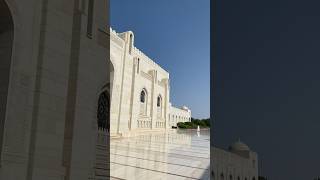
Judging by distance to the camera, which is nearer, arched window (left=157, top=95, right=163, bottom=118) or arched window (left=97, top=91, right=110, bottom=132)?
arched window (left=97, top=91, right=110, bottom=132)

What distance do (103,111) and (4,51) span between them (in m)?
1.46

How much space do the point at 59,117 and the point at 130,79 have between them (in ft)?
40.1

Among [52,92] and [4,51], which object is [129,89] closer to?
[52,92]

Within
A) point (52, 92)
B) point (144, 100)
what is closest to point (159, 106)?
point (144, 100)

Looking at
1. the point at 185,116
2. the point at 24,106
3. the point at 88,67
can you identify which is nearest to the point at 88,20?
the point at 88,67

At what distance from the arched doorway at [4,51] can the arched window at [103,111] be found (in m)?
1.22

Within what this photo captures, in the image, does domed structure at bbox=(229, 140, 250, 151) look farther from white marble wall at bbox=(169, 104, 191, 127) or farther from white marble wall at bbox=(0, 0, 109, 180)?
white marble wall at bbox=(0, 0, 109, 180)

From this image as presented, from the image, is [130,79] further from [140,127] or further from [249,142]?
[249,142]

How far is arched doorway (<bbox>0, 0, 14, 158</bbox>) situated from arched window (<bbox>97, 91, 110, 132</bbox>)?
4.00ft

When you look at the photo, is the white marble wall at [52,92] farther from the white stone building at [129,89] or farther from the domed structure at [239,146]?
the domed structure at [239,146]

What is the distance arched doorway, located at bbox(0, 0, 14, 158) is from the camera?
2.09 metres

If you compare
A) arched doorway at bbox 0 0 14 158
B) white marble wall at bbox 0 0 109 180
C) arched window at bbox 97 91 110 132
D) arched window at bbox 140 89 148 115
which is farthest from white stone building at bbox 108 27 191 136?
arched doorway at bbox 0 0 14 158

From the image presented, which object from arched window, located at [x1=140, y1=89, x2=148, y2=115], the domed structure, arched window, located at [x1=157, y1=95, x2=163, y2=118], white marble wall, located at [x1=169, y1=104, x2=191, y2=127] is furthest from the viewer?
white marble wall, located at [x1=169, y1=104, x2=191, y2=127]

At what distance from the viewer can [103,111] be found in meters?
3.39
